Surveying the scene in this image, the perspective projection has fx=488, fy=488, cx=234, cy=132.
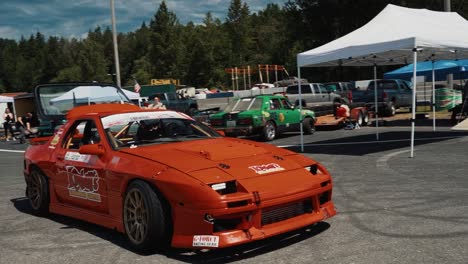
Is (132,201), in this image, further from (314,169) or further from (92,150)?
(314,169)

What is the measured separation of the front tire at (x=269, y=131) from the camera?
1502cm

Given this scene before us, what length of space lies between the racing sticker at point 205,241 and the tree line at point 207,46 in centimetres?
4344

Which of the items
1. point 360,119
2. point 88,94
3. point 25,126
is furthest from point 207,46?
point 88,94

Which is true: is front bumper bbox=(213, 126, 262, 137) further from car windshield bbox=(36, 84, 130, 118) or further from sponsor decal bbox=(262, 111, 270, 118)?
car windshield bbox=(36, 84, 130, 118)

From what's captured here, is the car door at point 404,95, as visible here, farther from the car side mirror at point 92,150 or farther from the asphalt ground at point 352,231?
the car side mirror at point 92,150

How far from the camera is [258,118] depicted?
48.8 feet

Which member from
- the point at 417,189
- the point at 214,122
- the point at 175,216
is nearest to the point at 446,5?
the point at 214,122

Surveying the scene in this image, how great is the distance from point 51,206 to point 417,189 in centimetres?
475

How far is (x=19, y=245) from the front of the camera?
5.01 metres

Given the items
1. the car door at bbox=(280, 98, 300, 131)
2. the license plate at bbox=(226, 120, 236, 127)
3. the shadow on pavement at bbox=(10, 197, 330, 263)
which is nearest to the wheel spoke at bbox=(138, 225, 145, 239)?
the shadow on pavement at bbox=(10, 197, 330, 263)

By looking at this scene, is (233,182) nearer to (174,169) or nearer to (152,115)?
(174,169)

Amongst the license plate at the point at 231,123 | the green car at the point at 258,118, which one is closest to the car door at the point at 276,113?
the green car at the point at 258,118

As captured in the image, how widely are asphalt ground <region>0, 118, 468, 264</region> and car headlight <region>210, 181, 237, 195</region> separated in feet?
1.89

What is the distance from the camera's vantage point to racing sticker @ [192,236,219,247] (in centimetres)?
390
